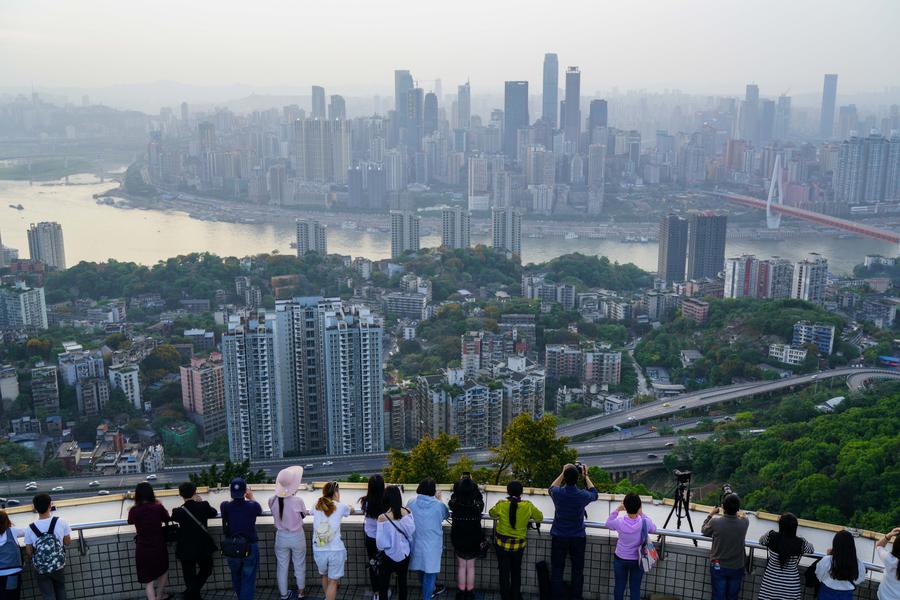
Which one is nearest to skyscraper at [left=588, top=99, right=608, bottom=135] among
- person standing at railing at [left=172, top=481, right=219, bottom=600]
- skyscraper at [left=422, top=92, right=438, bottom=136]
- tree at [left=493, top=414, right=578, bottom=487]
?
skyscraper at [left=422, top=92, right=438, bottom=136]

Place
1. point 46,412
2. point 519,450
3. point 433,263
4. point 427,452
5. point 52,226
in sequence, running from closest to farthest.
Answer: point 519,450
point 427,452
point 46,412
point 433,263
point 52,226

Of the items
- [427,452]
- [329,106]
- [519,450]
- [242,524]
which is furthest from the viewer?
[329,106]

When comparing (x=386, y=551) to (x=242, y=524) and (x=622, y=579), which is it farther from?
(x=622, y=579)

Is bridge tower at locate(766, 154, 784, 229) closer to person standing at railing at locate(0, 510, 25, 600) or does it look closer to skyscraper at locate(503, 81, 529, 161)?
skyscraper at locate(503, 81, 529, 161)

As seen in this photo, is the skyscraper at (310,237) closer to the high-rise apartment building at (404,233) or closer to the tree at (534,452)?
Result: the high-rise apartment building at (404,233)

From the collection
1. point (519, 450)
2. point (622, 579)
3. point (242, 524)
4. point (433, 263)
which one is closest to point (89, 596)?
point (242, 524)

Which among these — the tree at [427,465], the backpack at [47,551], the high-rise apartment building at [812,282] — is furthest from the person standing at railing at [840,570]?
the high-rise apartment building at [812,282]

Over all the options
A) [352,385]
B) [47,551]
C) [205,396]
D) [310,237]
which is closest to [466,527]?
[47,551]
